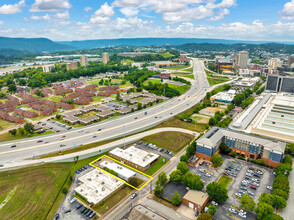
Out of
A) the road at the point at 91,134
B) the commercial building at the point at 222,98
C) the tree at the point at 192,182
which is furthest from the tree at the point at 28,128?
the commercial building at the point at 222,98

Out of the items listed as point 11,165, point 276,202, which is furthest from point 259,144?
point 11,165

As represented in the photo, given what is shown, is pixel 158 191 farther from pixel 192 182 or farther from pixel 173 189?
pixel 192 182

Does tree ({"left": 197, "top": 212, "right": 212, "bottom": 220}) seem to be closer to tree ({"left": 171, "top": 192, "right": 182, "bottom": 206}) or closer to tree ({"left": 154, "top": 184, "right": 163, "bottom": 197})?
tree ({"left": 171, "top": 192, "right": 182, "bottom": 206})

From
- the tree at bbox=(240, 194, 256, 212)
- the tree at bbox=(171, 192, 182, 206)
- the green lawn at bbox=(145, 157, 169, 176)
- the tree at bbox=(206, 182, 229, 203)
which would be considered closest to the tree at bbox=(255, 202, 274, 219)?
the tree at bbox=(240, 194, 256, 212)

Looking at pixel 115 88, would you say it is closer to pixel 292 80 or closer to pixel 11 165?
pixel 11 165

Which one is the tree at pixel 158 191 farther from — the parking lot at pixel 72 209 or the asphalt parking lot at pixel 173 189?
the parking lot at pixel 72 209
